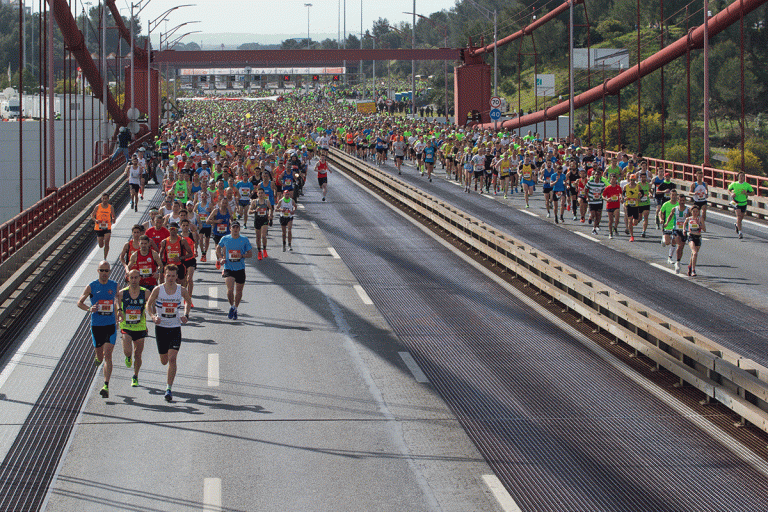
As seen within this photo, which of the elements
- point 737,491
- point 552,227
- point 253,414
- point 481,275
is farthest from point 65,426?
point 552,227

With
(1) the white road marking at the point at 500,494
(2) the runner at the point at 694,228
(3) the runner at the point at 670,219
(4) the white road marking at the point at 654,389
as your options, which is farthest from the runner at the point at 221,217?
(1) the white road marking at the point at 500,494

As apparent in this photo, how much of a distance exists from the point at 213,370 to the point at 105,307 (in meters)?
1.86

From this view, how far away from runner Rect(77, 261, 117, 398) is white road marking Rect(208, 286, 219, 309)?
221 inches

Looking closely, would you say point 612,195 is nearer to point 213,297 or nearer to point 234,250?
point 213,297

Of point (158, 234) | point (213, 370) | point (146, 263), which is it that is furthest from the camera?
point (158, 234)

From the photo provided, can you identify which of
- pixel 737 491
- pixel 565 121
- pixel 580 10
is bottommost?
pixel 737 491

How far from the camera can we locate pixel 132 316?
13031 millimetres

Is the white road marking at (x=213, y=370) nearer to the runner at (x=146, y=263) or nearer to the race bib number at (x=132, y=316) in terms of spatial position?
the race bib number at (x=132, y=316)

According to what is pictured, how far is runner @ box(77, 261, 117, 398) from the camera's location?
42.2 ft

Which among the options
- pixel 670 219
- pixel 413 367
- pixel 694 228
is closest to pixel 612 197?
pixel 670 219

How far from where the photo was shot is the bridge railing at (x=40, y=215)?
20.5 m

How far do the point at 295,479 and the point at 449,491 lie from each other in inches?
57.0

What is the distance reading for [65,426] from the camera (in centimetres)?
1177

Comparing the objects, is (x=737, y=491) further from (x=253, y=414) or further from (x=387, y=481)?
(x=253, y=414)
